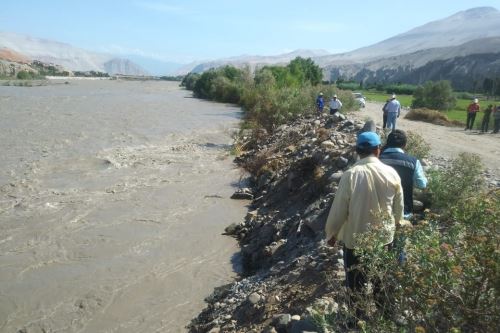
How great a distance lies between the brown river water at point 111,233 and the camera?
7.72 meters

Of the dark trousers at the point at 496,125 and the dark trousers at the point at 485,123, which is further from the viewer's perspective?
the dark trousers at the point at 485,123

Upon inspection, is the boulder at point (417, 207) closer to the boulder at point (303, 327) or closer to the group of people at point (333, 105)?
the boulder at point (303, 327)

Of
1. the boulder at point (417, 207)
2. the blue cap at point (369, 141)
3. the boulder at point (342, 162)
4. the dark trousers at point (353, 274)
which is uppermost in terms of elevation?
the blue cap at point (369, 141)

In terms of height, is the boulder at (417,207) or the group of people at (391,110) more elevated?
the group of people at (391,110)

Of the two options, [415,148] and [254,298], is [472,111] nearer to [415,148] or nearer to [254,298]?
[415,148]

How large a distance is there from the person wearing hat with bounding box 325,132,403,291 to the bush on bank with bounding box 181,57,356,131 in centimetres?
1937

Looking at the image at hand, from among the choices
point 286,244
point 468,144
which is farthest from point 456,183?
point 468,144

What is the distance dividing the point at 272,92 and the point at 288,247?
59.5 ft

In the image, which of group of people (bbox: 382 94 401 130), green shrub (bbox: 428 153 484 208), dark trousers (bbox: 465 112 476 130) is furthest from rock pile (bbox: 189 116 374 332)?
dark trousers (bbox: 465 112 476 130)

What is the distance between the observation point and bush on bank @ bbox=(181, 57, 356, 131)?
24.3 meters

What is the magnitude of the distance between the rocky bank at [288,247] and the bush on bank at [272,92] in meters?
7.32

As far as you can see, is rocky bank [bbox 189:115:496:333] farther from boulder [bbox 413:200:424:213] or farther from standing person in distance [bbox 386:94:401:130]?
standing person in distance [bbox 386:94:401:130]

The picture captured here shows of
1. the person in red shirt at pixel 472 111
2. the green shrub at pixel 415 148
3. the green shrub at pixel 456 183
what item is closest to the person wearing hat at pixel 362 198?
the green shrub at pixel 456 183

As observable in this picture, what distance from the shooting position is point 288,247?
8461mm
